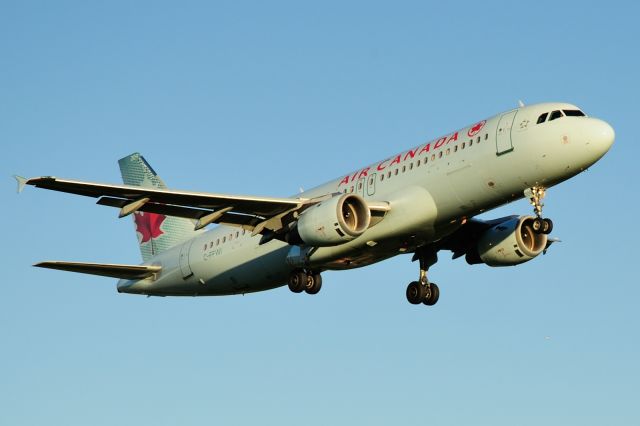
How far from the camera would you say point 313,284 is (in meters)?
46.3

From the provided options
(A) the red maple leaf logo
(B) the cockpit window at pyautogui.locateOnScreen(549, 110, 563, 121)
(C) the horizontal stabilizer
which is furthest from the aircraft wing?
(A) the red maple leaf logo

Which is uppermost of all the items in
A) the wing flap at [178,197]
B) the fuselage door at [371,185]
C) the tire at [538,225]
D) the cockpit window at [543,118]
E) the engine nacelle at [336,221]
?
the cockpit window at [543,118]

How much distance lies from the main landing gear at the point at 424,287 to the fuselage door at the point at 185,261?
9196 mm

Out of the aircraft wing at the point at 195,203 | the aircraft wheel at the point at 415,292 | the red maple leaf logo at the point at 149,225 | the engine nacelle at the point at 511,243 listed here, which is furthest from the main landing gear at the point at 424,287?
the red maple leaf logo at the point at 149,225

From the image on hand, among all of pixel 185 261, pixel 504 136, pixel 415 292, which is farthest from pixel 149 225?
pixel 504 136

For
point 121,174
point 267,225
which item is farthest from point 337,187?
point 121,174

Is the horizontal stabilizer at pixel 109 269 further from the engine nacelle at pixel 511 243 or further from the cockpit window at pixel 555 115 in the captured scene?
the cockpit window at pixel 555 115

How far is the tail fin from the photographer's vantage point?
54656 mm

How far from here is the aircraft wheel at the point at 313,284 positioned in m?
46.2

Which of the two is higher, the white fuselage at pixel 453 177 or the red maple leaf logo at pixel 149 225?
the red maple leaf logo at pixel 149 225

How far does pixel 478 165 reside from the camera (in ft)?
136

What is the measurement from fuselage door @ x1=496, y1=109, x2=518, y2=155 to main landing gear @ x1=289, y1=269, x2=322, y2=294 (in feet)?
30.5

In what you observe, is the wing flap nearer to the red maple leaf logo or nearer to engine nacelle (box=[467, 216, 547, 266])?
engine nacelle (box=[467, 216, 547, 266])

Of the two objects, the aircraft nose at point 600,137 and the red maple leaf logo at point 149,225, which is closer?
the aircraft nose at point 600,137
